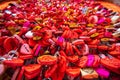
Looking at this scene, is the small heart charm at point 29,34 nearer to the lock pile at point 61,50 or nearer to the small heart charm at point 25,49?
the lock pile at point 61,50

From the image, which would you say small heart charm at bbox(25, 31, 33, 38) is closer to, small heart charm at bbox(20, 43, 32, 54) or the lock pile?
→ the lock pile

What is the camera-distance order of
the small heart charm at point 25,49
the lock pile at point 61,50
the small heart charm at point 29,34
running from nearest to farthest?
the lock pile at point 61,50, the small heart charm at point 25,49, the small heart charm at point 29,34

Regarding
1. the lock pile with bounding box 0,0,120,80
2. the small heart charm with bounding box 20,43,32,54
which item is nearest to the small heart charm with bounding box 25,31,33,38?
the lock pile with bounding box 0,0,120,80

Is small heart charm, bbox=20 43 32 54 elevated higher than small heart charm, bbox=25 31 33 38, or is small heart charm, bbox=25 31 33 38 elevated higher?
small heart charm, bbox=25 31 33 38

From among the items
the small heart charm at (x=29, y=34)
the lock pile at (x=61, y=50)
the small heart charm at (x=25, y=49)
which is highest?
the small heart charm at (x=29, y=34)

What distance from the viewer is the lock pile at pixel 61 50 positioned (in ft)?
2.69

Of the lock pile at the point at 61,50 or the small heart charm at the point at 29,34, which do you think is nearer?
the lock pile at the point at 61,50

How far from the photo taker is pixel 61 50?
3.19ft

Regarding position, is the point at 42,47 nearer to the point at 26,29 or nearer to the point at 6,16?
the point at 26,29

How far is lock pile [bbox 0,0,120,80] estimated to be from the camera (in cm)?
82

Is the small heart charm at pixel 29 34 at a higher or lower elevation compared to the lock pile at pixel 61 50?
higher

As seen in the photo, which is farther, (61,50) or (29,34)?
(29,34)

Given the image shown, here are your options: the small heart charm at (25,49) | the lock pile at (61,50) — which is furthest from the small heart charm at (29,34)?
the small heart charm at (25,49)

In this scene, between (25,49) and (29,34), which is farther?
(29,34)
